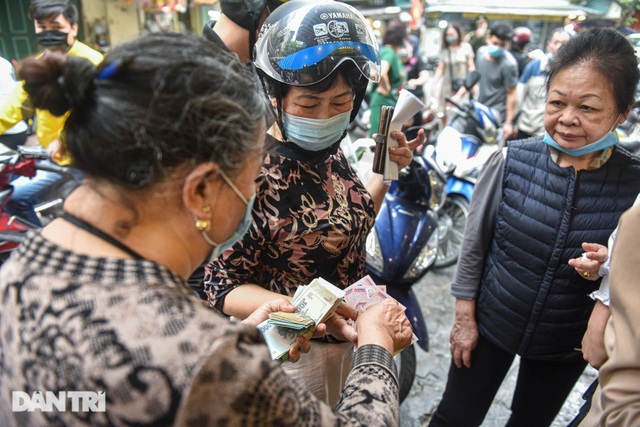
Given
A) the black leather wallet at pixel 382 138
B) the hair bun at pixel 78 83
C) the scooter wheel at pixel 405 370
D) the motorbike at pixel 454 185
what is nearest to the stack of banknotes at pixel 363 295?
the black leather wallet at pixel 382 138

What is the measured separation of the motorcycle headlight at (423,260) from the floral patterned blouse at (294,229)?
1109 mm

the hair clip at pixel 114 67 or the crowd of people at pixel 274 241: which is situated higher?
the hair clip at pixel 114 67

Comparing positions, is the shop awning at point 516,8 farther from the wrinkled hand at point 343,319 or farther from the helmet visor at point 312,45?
the wrinkled hand at point 343,319

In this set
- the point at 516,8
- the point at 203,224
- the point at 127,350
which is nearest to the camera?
the point at 127,350

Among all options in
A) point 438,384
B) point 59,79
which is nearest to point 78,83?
point 59,79

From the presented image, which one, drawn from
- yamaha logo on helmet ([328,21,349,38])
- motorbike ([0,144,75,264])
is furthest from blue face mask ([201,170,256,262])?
motorbike ([0,144,75,264])

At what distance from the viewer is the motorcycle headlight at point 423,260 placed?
2.75 m

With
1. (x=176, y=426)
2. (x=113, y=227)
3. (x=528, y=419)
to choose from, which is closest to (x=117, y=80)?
(x=113, y=227)

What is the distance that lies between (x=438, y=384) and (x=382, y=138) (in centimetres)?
190

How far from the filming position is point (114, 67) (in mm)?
812

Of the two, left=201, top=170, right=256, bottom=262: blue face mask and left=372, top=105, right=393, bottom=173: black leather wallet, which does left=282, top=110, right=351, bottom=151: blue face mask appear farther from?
left=201, top=170, right=256, bottom=262: blue face mask

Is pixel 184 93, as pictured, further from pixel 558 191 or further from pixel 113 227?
pixel 558 191

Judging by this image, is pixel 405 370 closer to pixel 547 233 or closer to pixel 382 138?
pixel 547 233

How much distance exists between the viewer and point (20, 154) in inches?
125
